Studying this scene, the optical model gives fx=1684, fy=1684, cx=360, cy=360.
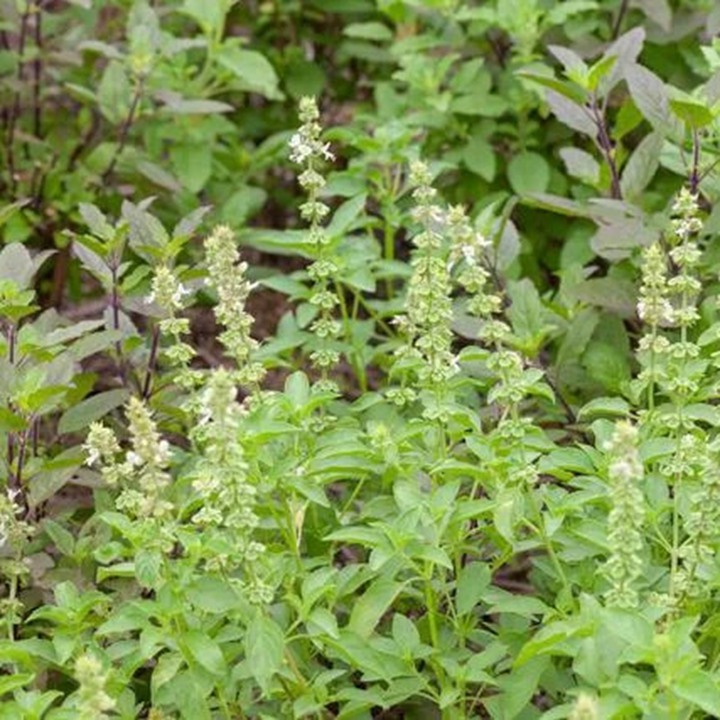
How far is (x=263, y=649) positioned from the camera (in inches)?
87.4

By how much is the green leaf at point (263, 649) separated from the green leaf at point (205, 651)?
0.06 m

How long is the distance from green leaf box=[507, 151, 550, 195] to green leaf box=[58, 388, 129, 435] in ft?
4.44

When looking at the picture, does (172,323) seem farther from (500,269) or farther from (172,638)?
(500,269)

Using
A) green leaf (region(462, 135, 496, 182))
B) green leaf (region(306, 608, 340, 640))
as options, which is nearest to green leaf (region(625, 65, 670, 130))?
green leaf (region(462, 135, 496, 182))

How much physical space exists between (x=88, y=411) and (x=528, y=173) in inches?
58.1

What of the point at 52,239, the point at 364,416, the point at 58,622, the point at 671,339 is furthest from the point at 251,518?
the point at 52,239

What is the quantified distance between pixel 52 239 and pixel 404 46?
0.98 meters

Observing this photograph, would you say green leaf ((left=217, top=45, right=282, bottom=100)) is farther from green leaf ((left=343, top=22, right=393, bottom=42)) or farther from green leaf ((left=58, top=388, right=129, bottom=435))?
green leaf ((left=58, top=388, right=129, bottom=435))

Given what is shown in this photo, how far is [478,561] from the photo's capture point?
260 centimetres

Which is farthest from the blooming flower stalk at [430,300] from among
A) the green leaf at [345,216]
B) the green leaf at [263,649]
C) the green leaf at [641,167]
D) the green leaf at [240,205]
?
the green leaf at [240,205]

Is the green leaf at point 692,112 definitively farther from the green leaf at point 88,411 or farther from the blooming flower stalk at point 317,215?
the green leaf at point 88,411

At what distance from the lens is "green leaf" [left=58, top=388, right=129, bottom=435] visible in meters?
2.94

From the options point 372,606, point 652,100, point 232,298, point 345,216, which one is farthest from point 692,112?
point 372,606

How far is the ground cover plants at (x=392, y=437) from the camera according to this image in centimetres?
229
